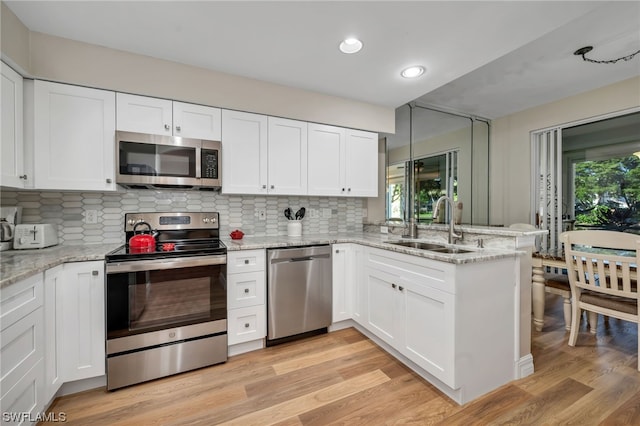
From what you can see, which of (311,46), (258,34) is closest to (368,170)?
(311,46)

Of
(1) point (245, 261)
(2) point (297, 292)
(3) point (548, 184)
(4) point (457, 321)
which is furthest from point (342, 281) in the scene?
(3) point (548, 184)

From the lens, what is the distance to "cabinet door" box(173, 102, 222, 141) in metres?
2.29

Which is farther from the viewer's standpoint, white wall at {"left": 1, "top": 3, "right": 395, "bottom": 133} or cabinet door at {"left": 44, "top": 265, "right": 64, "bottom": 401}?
white wall at {"left": 1, "top": 3, "right": 395, "bottom": 133}

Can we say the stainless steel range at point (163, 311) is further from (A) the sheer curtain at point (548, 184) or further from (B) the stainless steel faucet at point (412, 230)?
(A) the sheer curtain at point (548, 184)

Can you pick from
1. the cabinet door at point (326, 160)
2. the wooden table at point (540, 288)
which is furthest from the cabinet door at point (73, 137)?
the wooden table at point (540, 288)

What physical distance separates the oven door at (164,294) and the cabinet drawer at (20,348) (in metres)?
0.33

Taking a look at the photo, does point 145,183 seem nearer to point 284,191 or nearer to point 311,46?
point 284,191

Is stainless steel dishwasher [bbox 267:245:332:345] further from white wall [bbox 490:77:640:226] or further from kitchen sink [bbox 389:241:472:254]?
white wall [bbox 490:77:640:226]

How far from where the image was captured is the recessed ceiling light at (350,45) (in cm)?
198

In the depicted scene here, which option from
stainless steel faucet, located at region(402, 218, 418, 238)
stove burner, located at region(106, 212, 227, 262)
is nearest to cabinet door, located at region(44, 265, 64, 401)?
stove burner, located at region(106, 212, 227, 262)

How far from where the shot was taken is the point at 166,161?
2205mm

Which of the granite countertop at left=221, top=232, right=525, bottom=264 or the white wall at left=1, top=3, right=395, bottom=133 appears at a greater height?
the white wall at left=1, top=3, right=395, bottom=133

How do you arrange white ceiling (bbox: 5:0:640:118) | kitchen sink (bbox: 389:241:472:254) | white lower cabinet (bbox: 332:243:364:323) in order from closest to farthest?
white ceiling (bbox: 5:0:640:118) → kitchen sink (bbox: 389:241:472:254) → white lower cabinet (bbox: 332:243:364:323)

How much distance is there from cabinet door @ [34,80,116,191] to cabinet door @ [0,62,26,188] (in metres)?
0.08
